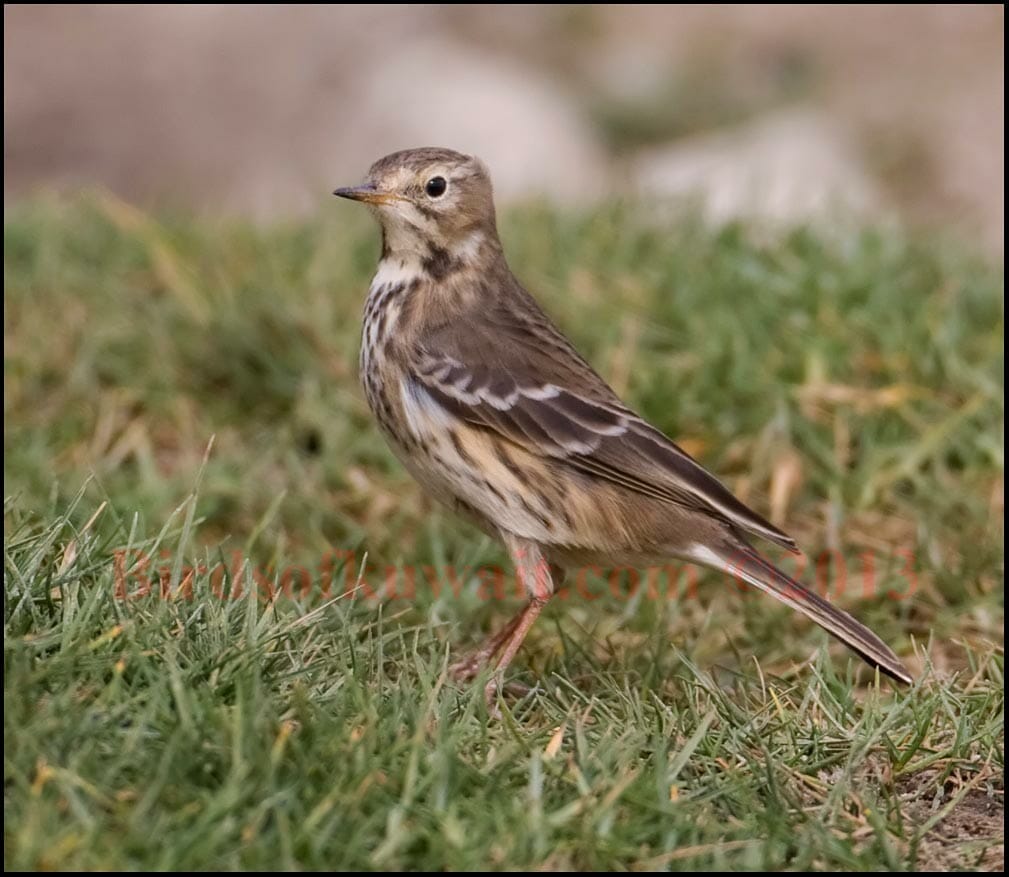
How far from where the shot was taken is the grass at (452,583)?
10.3 feet

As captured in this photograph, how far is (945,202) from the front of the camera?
1252 centimetres

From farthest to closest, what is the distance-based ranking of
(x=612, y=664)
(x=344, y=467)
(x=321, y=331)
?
1. (x=321, y=331)
2. (x=344, y=467)
3. (x=612, y=664)

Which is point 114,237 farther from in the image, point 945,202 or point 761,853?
point 945,202

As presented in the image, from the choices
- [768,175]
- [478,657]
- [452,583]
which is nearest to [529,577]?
[478,657]

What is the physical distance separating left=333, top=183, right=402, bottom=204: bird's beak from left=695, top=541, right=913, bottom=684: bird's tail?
59.4 inches

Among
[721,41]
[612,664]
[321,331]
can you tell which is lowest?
[612,664]

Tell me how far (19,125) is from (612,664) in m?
9.41

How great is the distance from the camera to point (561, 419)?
15.6 ft

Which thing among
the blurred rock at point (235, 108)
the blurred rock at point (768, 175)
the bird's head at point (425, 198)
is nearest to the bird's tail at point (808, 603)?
the bird's head at point (425, 198)

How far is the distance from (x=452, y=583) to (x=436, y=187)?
1.52 m

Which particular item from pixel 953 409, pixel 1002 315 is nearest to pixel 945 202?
pixel 1002 315

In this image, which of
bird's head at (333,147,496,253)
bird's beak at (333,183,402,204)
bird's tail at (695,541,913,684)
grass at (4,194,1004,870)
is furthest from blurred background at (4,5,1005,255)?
bird's tail at (695,541,913,684)

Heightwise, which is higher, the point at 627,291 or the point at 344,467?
the point at 627,291

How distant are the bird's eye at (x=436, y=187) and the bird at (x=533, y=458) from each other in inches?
1.7
